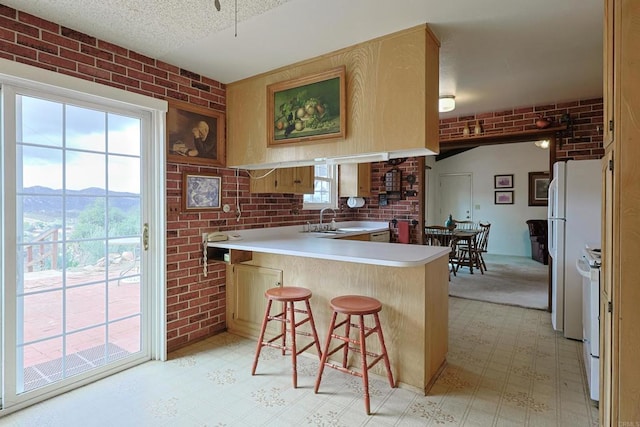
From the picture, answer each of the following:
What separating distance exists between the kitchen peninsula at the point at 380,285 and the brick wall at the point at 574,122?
2.29 m

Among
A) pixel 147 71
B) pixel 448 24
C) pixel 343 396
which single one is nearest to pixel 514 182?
pixel 448 24

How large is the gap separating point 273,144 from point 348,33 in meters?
1.05

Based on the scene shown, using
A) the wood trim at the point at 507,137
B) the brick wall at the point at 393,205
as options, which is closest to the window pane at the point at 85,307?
the brick wall at the point at 393,205

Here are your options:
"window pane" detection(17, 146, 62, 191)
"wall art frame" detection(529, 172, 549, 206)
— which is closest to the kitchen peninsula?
"window pane" detection(17, 146, 62, 191)

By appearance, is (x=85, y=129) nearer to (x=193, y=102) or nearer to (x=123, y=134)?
(x=123, y=134)

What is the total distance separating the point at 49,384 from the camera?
6.91 ft

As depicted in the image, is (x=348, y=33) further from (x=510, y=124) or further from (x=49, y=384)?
(x=49, y=384)

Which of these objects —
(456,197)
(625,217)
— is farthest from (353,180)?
(456,197)

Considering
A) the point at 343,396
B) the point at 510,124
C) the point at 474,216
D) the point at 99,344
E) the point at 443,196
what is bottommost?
the point at 343,396

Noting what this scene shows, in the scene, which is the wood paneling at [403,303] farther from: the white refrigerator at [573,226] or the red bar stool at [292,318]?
the white refrigerator at [573,226]

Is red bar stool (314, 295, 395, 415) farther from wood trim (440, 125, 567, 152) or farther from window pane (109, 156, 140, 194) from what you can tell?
wood trim (440, 125, 567, 152)

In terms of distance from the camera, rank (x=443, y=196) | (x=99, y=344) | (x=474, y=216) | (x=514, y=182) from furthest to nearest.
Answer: (x=443, y=196), (x=474, y=216), (x=514, y=182), (x=99, y=344)

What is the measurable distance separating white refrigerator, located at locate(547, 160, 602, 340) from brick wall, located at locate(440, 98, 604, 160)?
661mm

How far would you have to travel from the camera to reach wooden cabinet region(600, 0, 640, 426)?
1.09 m
